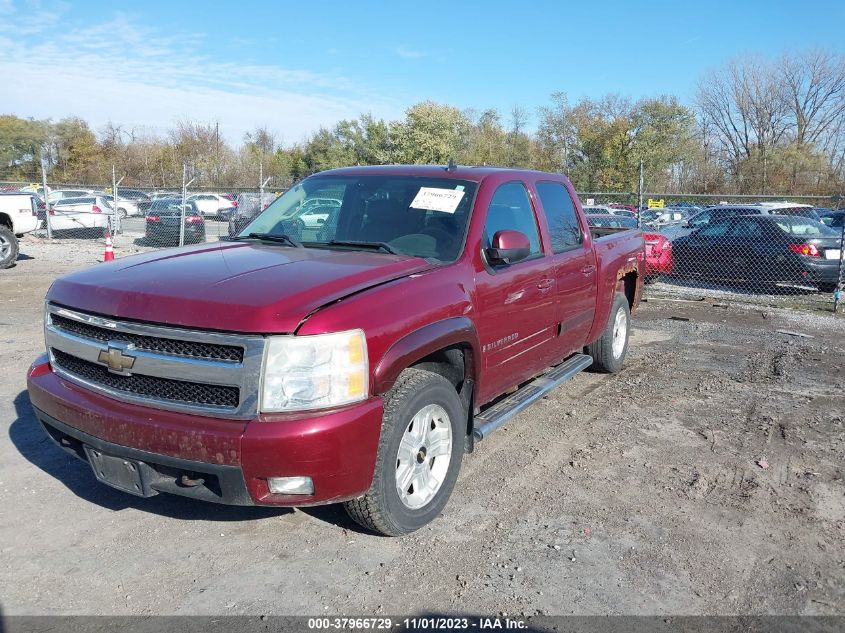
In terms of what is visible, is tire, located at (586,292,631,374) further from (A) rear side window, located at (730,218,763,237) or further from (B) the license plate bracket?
(A) rear side window, located at (730,218,763,237)

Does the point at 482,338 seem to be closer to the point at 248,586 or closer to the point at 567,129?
the point at 248,586

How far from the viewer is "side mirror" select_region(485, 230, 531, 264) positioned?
3.93 metres

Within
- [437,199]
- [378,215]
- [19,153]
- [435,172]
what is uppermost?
[19,153]

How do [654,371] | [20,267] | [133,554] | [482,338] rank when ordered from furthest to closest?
[20,267], [654,371], [482,338], [133,554]

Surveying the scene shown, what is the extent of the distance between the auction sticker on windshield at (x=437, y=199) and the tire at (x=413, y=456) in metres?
1.18

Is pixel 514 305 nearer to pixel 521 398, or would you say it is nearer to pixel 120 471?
pixel 521 398

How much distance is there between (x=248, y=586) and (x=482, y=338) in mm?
1804

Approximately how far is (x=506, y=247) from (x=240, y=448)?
6.42 feet

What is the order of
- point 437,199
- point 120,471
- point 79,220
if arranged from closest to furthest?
1. point 120,471
2. point 437,199
3. point 79,220

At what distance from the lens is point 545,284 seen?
4668 mm

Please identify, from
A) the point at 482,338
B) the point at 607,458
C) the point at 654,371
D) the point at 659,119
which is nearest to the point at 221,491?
the point at 482,338

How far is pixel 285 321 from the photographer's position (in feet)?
9.20

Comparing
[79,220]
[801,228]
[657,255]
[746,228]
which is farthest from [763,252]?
[79,220]

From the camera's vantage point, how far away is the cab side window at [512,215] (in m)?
4.25
